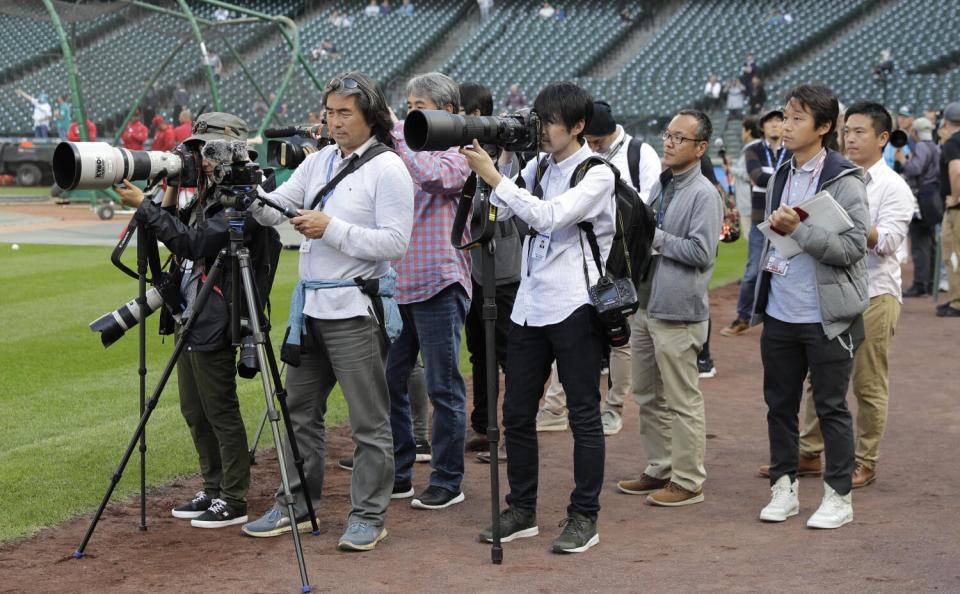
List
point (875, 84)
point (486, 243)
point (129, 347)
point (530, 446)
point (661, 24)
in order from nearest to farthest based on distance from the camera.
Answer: point (486, 243)
point (530, 446)
point (129, 347)
point (875, 84)
point (661, 24)

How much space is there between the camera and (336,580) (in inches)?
176

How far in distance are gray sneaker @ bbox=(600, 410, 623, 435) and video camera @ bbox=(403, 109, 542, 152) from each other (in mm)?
2883

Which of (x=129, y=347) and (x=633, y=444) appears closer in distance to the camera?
(x=633, y=444)

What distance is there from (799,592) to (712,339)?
6218 millimetres

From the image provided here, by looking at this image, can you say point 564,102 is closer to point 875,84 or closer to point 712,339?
point 712,339

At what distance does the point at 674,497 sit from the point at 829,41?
2959 centimetres

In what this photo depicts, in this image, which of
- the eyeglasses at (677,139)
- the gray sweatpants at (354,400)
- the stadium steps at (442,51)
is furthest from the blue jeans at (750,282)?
the stadium steps at (442,51)

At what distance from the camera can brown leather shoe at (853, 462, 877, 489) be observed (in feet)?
19.2

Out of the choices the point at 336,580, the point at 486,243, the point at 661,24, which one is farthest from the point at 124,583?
the point at 661,24

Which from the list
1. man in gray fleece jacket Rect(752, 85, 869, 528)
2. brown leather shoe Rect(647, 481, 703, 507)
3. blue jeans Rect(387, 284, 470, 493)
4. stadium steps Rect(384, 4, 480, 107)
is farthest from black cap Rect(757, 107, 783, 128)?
stadium steps Rect(384, 4, 480, 107)

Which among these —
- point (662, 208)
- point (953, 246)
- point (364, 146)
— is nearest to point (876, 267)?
point (662, 208)

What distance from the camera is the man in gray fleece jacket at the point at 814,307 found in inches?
201

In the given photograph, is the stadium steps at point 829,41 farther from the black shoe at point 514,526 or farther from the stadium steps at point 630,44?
the black shoe at point 514,526

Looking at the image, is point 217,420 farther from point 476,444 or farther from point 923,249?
point 923,249
